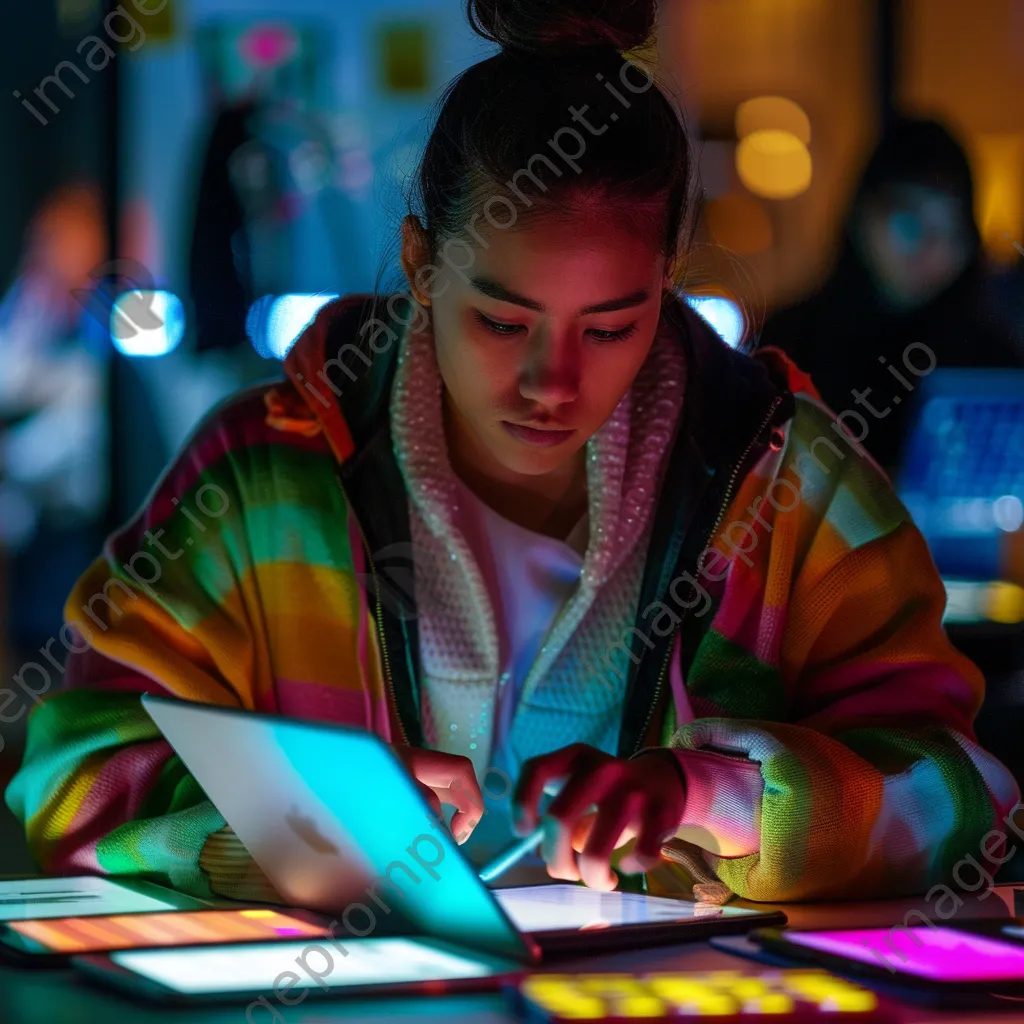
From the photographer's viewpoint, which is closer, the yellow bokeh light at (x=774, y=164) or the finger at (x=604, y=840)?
the finger at (x=604, y=840)

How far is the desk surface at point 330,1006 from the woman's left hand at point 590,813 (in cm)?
7

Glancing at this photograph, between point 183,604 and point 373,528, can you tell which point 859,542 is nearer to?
point 373,528

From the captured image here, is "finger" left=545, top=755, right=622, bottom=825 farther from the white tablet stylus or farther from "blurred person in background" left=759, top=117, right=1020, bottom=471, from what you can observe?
"blurred person in background" left=759, top=117, right=1020, bottom=471

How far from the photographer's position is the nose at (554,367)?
3.88ft

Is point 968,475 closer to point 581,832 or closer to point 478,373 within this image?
point 478,373

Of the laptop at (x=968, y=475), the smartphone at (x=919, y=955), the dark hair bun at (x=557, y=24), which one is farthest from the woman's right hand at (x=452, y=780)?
the laptop at (x=968, y=475)

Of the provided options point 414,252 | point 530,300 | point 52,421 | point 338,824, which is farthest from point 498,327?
point 52,421

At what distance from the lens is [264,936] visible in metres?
0.88

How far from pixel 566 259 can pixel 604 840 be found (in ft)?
1.54

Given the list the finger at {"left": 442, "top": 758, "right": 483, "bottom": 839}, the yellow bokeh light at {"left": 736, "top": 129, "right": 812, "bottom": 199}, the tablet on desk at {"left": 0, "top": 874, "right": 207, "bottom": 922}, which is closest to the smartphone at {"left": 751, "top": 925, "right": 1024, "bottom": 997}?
the finger at {"left": 442, "top": 758, "right": 483, "bottom": 839}

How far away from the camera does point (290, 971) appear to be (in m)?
0.77

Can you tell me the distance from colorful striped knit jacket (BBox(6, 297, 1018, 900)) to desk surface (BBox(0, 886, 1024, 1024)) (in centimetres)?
30

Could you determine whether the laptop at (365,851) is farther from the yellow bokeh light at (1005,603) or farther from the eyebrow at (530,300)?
the yellow bokeh light at (1005,603)

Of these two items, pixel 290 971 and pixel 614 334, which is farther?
pixel 614 334
